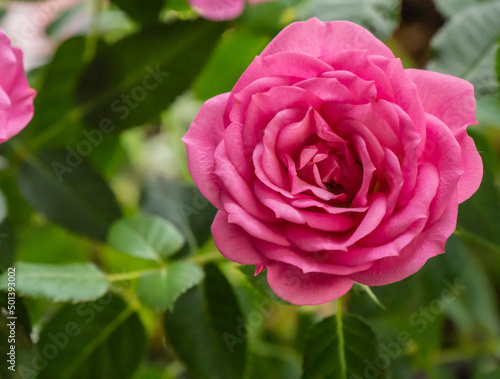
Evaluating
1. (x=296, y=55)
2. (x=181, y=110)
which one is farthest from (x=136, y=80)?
(x=181, y=110)

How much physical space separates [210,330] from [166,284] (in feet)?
0.22

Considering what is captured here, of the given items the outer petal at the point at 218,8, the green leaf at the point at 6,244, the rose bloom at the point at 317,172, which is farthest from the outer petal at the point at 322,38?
the green leaf at the point at 6,244

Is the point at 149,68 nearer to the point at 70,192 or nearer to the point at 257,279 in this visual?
the point at 70,192

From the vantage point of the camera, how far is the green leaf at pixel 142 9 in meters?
0.50

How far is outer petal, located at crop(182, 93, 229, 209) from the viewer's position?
0.29 metres

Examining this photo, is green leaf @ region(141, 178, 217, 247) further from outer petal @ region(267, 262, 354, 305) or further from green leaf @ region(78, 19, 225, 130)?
outer petal @ region(267, 262, 354, 305)

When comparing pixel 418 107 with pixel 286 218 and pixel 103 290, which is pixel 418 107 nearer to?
pixel 286 218

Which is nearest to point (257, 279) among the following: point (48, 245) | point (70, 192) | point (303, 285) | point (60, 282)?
point (303, 285)

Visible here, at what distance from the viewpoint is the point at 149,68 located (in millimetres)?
504

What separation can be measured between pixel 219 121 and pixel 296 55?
2.5 inches

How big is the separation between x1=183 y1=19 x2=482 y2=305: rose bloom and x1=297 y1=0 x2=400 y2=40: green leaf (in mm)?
157

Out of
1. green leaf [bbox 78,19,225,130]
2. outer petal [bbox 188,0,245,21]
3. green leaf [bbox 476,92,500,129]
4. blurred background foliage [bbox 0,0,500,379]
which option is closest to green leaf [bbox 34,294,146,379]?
blurred background foliage [bbox 0,0,500,379]

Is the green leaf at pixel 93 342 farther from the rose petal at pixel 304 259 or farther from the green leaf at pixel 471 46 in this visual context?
the green leaf at pixel 471 46

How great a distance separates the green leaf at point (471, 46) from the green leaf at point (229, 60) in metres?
0.20
